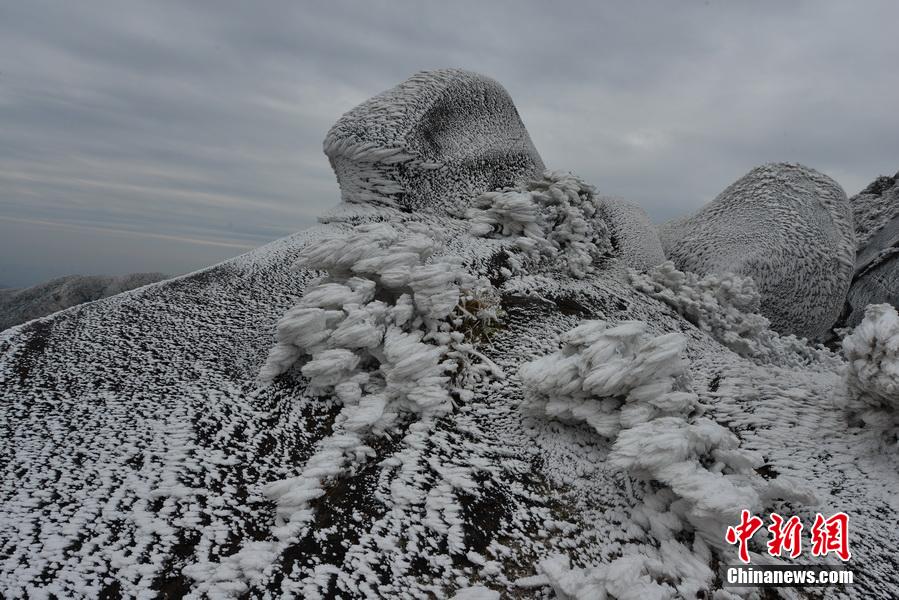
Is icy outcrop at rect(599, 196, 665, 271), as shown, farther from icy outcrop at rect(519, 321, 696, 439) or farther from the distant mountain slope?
the distant mountain slope

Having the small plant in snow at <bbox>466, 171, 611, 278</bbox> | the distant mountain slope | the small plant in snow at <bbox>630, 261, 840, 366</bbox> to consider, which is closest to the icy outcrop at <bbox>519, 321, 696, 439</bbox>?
the small plant in snow at <bbox>466, 171, 611, 278</bbox>

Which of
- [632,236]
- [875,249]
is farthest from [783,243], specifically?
[875,249]

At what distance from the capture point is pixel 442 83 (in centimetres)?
553

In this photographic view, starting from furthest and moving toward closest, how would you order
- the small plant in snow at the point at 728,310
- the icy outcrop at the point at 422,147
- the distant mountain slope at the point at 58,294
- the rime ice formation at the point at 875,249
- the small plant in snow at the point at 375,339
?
the distant mountain slope at the point at 58,294 → the rime ice formation at the point at 875,249 → the small plant in snow at the point at 728,310 → the icy outcrop at the point at 422,147 → the small plant in snow at the point at 375,339

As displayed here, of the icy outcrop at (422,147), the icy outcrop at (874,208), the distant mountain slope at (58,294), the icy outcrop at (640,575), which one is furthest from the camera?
the distant mountain slope at (58,294)

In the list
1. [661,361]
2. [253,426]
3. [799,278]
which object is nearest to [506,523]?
[661,361]

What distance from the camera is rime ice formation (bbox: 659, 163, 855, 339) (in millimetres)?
5906

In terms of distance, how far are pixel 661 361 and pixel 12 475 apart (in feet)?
→ 11.0

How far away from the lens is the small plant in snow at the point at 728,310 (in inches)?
207

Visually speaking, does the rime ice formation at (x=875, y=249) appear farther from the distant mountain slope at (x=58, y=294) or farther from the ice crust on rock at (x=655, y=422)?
the distant mountain slope at (x=58, y=294)

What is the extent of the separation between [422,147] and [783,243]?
169 inches

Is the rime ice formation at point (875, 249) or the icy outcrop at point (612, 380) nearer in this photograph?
the icy outcrop at point (612, 380)

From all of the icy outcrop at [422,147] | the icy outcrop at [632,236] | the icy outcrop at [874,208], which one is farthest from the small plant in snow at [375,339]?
the icy outcrop at [874,208]

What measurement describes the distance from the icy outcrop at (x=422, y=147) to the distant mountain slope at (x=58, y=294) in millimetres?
6526
